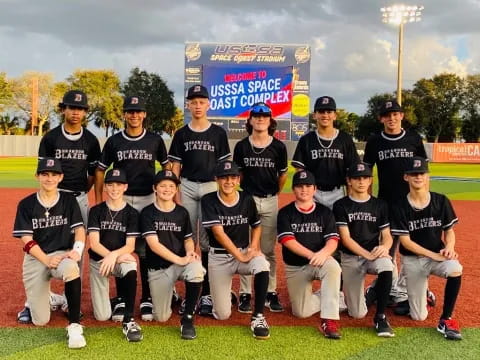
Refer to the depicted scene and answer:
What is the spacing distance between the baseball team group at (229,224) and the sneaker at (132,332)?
0.01 metres

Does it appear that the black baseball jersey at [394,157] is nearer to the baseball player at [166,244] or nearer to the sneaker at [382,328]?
the sneaker at [382,328]

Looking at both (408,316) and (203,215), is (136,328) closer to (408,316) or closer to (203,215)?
(203,215)

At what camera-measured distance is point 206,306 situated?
5039 mm

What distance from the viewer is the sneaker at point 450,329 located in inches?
166

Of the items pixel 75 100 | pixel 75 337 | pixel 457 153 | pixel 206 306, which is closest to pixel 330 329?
pixel 206 306

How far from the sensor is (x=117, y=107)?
2424 inches

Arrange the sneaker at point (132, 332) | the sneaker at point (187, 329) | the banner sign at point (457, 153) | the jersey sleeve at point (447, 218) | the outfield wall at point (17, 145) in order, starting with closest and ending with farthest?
the sneaker at point (132, 332) < the sneaker at point (187, 329) < the jersey sleeve at point (447, 218) < the banner sign at point (457, 153) < the outfield wall at point (17, 145)

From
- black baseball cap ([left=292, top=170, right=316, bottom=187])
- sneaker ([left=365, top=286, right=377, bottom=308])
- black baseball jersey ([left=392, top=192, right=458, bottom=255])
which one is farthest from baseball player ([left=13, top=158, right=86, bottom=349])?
black baseball jersey ([left=392, top=192, right=458, bottom=255])

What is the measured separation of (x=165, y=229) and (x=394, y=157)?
257 cm

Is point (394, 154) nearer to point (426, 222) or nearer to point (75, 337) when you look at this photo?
point (426, 222)

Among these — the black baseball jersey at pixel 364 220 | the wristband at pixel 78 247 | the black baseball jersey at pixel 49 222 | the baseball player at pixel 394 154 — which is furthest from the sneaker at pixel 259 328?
the black baseball jersey at pixel 49 222

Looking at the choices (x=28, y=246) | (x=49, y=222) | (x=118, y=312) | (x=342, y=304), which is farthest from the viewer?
(x=342, y=304)

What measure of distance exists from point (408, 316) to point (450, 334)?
29.0 inches

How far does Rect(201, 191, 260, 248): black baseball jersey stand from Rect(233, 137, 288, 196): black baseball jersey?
0.32m
